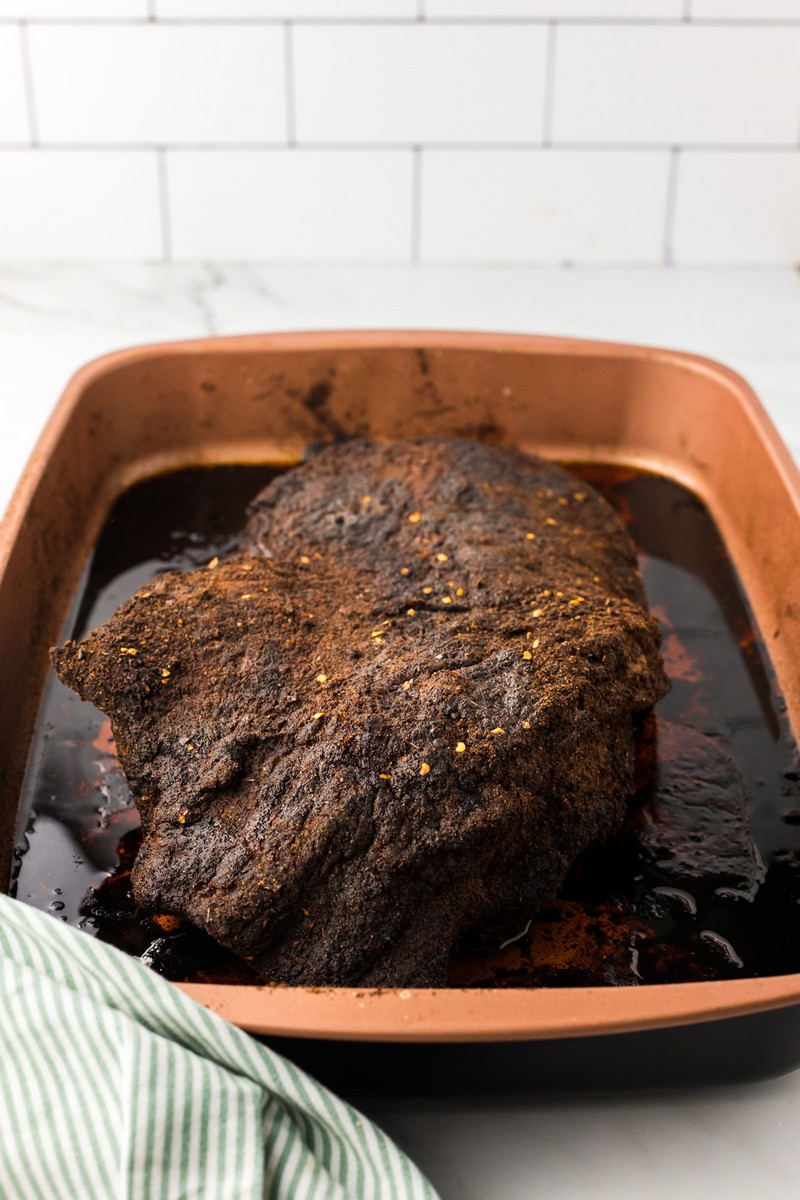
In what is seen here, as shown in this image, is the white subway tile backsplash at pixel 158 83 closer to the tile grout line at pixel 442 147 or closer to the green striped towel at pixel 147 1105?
the tile grout line at pixel 442 147

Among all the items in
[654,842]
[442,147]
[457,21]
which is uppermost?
[457,21]

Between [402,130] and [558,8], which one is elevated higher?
Answer: [558,8]

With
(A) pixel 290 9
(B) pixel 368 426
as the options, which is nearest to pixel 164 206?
(A) pixel 290 9

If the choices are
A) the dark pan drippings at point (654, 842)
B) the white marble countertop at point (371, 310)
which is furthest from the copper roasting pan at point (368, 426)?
the white marble countertop at point (371, 310)

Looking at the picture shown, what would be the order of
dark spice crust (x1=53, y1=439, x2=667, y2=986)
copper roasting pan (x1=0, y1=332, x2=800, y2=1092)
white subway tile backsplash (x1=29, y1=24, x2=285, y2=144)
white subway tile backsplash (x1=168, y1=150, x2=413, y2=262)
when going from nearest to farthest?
dark spice crust (x1=53, y1=439, x2=667, y2=986)
copper roasting pan (x1=0, y1=332, x2=800, y2=1092)
white subway tile backsplash (x1=29, y1=24, x2=285, y2=144)
white subway tile backsplash (x1=168, y1=150, x2=413, y2=262)

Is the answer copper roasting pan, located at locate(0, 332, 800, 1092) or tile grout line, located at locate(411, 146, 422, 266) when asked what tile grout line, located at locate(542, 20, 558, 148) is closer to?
tile grout line, located at locate(411, 146, 422, 266)

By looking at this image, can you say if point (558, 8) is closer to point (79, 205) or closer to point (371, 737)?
point (79, 205)

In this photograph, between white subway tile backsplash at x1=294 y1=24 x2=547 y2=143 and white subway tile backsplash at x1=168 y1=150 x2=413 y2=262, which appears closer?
white subway tile backsplash at x1=294 y1=24 x2=547 y2=143

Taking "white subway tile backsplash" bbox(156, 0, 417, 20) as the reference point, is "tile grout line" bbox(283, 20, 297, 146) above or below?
below

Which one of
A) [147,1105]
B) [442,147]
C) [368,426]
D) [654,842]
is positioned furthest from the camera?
[442,147]

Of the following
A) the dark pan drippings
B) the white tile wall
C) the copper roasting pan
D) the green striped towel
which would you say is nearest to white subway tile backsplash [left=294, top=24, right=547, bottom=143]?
the white tile wall
